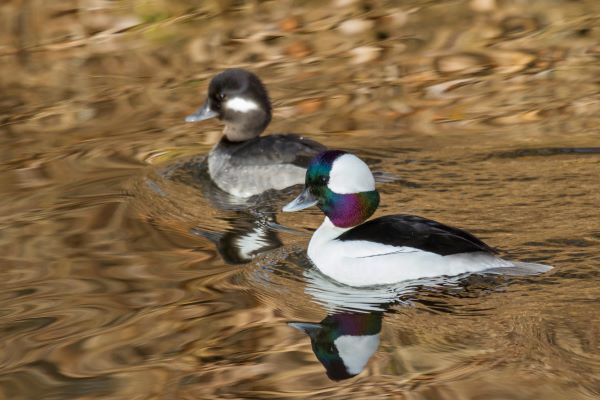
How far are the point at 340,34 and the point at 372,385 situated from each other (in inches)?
296

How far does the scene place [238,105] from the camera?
34.0 ft

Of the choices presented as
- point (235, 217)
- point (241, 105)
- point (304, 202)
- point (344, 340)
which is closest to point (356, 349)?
point (344, 340)

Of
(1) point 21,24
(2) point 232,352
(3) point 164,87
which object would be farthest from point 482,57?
(2) point 232,352

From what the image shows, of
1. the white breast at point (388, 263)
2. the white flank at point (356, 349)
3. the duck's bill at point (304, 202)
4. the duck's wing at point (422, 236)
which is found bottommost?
the white flank at point (356, 349)

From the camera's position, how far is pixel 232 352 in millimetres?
6828

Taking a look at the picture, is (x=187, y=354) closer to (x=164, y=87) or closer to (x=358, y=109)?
(x=358, y=109)

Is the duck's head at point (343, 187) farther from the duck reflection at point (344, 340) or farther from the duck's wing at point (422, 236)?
the duck reflection at point (344, 340)

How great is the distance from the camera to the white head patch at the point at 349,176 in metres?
7.82

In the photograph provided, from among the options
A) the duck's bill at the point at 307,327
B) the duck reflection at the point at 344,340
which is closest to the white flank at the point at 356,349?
the duck reflection at the point at 344,340

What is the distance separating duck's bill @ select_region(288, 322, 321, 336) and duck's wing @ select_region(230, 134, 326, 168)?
2609mm

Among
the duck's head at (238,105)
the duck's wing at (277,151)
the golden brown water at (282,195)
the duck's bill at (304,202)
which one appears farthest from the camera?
the duck's head at (238,105)

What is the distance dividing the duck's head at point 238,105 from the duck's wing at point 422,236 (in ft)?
10.0

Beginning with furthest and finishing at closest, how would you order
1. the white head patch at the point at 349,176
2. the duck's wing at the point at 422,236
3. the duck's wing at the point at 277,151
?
the duck's wing at the point at 277,151 → the white head patch at the point at 349,176 → the duck's wing at the point at 422,236

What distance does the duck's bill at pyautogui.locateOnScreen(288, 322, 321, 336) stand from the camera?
6.98 metres
